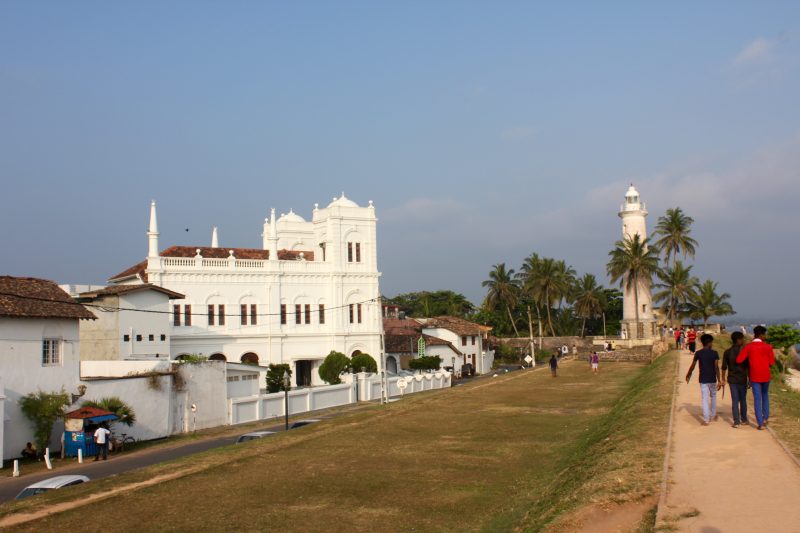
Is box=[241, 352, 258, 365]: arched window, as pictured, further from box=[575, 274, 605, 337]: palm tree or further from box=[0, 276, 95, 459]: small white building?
box=[575, 274, 605, 337]: palm tree

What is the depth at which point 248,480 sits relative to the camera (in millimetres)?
14359

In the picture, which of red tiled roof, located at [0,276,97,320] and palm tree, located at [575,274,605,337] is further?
palm tree, located at [575,274,605,337]

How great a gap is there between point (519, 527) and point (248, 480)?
5923mm

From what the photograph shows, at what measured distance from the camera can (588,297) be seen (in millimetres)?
85375

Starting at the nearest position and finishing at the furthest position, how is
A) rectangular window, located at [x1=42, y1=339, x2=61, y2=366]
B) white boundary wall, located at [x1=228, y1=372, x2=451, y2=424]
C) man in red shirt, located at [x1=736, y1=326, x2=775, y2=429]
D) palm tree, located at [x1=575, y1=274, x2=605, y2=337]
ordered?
1. man in red shirt, located at [x1=736, y1=326, x2=775, y2=429]
2. rectangular window, located at [x1=42, y1=339, x2=61, y2=366]
3. white boundary wall, located at [x1=228, y1=372, x2=451, y2=424]
4. palm tree, located at [x1=575, y1=274, x2=605, y2=337]

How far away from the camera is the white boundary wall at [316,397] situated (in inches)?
1481

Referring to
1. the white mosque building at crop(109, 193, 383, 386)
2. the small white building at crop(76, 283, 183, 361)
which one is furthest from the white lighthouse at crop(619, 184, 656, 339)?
the small white building at crop(76, 283, 183, 361)

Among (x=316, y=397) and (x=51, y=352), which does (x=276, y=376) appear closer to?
(x=316, y=397)

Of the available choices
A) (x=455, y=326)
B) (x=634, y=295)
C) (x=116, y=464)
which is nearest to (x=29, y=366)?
(x=116, y=464)

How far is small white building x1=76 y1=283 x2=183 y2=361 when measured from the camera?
41.9 meters

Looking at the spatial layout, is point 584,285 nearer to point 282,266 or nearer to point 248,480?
point 282,266

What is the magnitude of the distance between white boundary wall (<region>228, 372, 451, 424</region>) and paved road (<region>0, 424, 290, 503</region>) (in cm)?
531

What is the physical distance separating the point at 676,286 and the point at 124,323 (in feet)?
159

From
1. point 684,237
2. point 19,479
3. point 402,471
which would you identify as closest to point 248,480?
point 402,471
